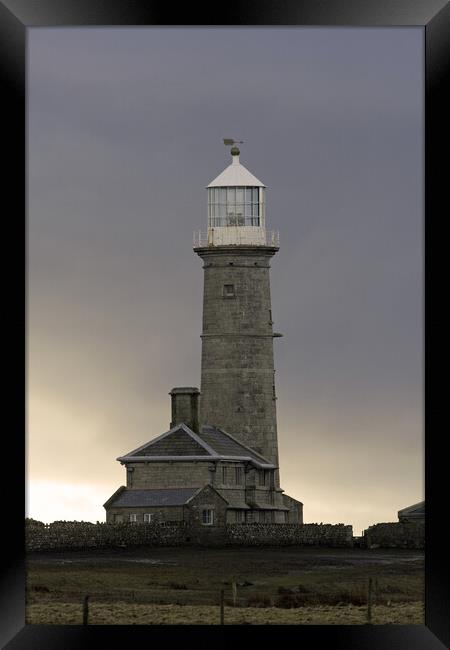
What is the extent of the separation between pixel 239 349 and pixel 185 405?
363cm

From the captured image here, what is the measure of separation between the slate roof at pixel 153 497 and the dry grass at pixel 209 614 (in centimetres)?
1611

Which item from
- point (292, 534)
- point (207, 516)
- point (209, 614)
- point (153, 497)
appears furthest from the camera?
point (292, 534)

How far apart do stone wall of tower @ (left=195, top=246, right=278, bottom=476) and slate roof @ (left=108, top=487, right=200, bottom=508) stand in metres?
3.91

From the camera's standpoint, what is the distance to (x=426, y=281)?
24.6 feet

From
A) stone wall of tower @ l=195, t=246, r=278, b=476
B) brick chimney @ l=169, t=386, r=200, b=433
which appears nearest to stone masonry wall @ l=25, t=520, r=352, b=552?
brick chimney @ l=169, t=386, r=200, b=433

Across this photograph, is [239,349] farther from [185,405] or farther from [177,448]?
[177,448]

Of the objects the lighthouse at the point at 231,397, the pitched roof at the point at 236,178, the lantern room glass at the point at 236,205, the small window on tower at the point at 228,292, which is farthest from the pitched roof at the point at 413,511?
the pitched roof at the point at 236,178

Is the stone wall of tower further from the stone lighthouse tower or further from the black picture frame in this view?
the black picture frame

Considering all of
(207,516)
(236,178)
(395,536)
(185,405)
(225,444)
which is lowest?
(395,536)

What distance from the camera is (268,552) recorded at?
42625mm

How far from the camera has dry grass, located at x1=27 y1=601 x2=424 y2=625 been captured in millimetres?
22766

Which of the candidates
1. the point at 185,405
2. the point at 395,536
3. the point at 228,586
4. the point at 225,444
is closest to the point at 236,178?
the point at 225,444

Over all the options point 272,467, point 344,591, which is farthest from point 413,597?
point 272,467

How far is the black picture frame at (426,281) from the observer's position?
7.16 m
